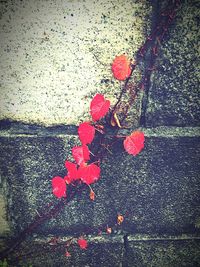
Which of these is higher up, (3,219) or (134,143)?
(134,143)

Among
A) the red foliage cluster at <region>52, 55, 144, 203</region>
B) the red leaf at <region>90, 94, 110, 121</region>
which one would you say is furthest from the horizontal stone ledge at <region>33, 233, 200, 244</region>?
the red leaf at <region>90, 94, 110, 121</region>

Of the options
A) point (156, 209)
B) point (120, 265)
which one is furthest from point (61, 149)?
point (120, 265)

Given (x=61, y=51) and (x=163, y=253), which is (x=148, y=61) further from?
(x=163, y=253)

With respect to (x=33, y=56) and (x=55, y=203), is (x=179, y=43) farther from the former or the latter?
(x=55, y=203)

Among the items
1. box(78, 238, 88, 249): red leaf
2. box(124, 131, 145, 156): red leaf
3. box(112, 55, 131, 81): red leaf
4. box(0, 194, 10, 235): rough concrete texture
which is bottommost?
box(78, 238, 88, 249): red leaf

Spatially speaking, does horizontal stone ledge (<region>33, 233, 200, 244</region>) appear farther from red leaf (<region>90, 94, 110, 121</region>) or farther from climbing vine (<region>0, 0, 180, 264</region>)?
red leaf (<region>90, 94, 110, 121</region>)

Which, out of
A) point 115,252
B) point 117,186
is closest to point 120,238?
point 115,252
